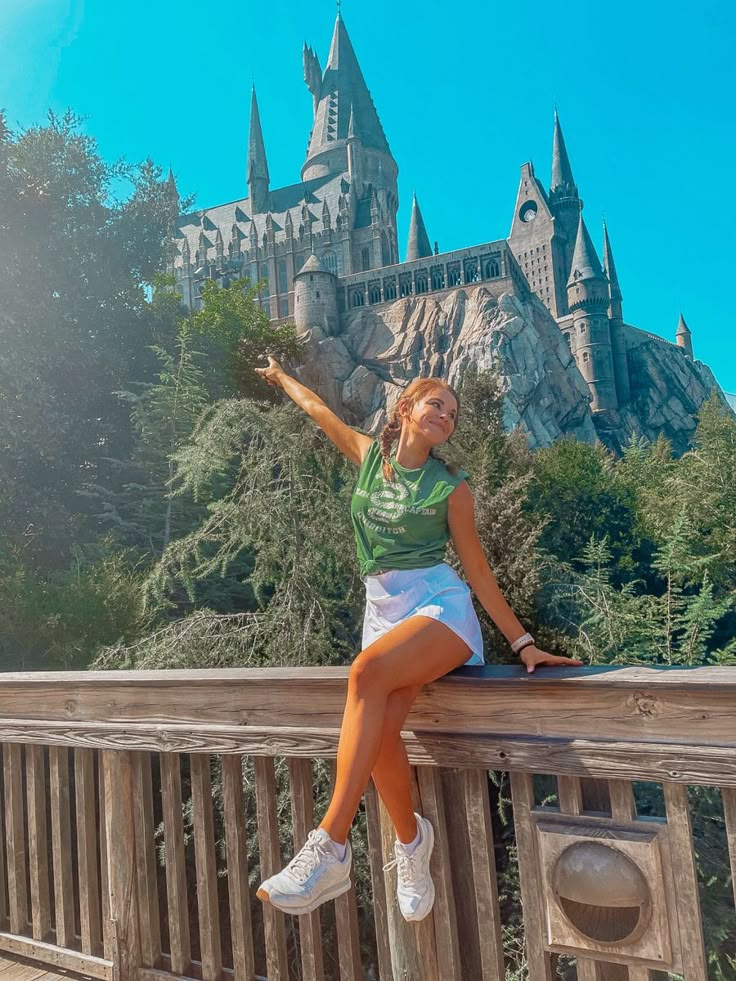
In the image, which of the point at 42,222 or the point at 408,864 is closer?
the point at 408,864

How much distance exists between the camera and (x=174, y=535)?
42.0 ft

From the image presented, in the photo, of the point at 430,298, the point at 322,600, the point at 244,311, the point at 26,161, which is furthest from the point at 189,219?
the point at 322,600

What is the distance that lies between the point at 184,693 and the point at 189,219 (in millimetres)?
77132

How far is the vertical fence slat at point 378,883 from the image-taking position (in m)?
1.75

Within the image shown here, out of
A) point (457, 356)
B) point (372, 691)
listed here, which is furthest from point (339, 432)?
point (457, 356)

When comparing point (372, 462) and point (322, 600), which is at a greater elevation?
point (372, 462)

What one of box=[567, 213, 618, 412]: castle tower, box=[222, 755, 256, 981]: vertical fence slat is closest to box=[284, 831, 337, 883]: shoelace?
box=[222, 755, 256, 981]: vertical fence slat

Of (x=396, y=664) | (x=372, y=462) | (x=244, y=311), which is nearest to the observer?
(x=396, y=664)

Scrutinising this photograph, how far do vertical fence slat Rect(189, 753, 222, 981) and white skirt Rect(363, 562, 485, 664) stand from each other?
0.64 meters

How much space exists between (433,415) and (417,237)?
66369mm

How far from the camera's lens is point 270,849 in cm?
188

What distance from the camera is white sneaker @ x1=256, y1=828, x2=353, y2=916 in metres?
1.51

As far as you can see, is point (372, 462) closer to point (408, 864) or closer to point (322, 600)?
point (408, 864)

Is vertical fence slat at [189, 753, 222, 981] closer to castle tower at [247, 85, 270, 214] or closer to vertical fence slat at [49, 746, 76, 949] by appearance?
vertical fence slat at [49, 746, 76, 949]
